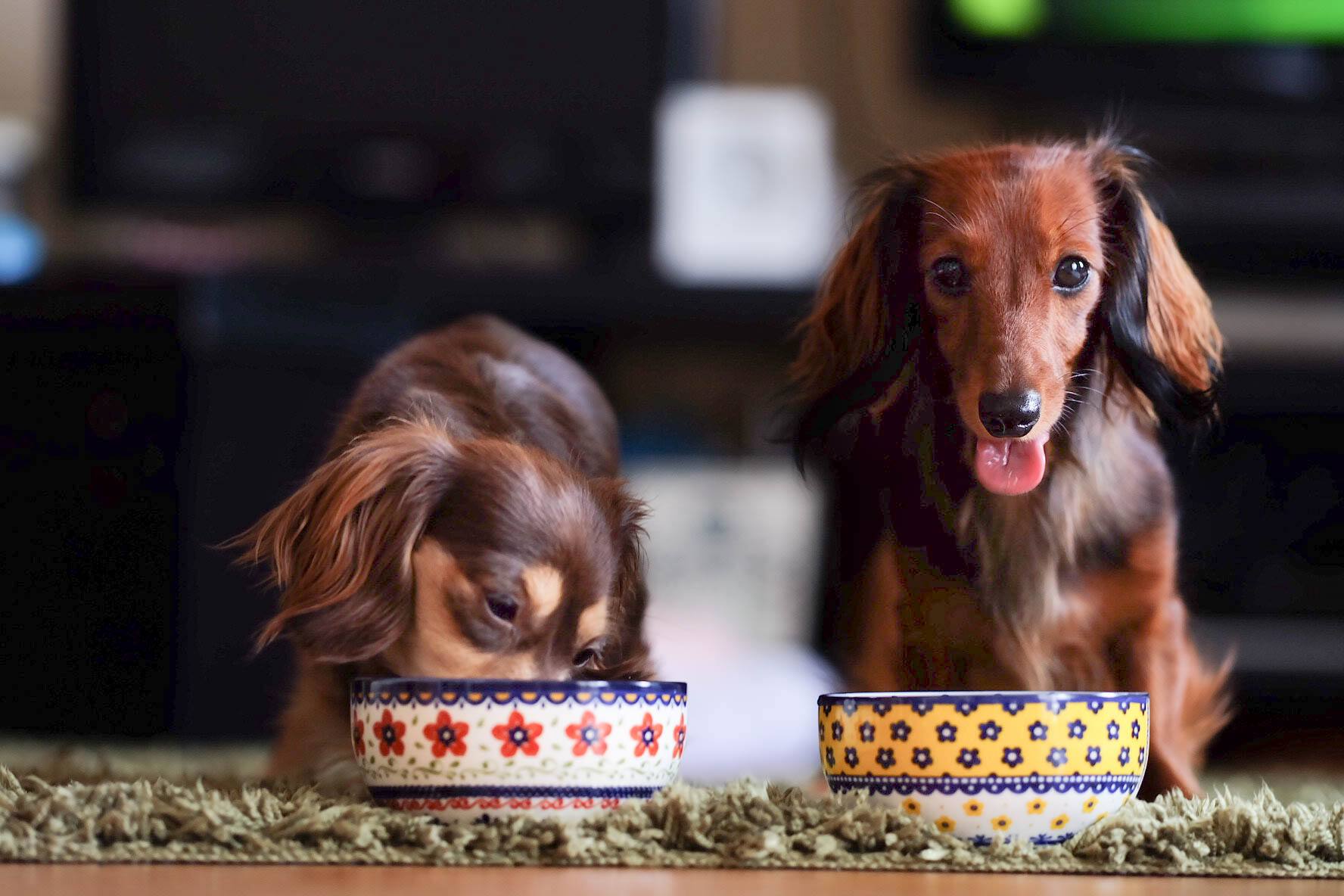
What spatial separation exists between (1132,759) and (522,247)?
2.19m

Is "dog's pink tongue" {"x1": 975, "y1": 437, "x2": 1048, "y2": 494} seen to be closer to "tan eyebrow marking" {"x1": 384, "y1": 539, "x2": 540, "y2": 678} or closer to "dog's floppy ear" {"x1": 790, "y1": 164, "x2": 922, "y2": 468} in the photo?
"dog's floppy ear" {"x1": 790, "y1": 164, "x2": 922, "y2": 468}

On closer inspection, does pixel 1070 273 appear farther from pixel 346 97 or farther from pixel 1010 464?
pixel 346 97

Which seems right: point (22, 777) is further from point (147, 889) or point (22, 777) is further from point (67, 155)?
point (67, 155)

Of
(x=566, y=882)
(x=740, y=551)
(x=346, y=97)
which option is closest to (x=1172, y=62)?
(x=740, y=551)

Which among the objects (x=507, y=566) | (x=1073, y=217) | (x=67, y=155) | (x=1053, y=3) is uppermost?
(x=1053, y=3)

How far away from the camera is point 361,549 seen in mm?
648

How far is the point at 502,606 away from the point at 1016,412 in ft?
0.72

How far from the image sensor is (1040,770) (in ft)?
1.98

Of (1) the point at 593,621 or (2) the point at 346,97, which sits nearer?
(1) the point at 593,621

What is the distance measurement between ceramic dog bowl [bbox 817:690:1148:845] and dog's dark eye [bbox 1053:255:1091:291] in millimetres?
166

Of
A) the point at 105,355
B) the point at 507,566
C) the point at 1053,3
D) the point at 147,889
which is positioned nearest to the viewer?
the point at 147,889

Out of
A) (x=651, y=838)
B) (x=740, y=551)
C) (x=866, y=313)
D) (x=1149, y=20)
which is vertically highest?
(x=1149, y=20)

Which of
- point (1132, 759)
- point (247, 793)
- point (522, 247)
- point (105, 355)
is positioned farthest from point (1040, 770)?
point (522, 247)

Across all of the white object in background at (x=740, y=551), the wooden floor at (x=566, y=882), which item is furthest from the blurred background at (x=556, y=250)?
the wooden floor at (x=566, y=882)
